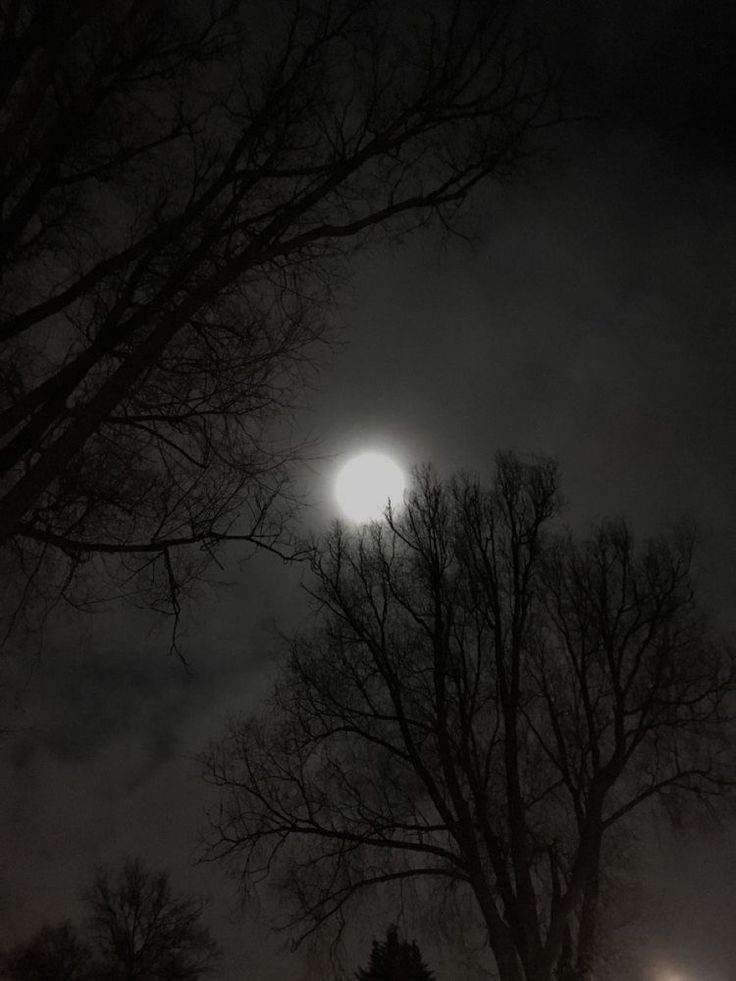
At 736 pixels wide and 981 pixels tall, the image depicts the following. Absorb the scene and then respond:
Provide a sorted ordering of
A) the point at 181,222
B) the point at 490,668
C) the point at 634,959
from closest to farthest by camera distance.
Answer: the point at 181,222, the point at 490,668, the point at 634,959

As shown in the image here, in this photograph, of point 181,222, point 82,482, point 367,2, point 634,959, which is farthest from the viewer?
point 634,959

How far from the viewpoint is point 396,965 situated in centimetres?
2592

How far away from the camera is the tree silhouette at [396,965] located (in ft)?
83.8

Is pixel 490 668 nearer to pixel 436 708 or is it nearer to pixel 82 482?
pixel 436 708

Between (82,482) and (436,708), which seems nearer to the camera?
(82,482)

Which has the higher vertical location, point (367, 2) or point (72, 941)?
point (367, 2)

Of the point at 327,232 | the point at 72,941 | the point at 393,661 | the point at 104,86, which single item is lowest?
the point at 72,941

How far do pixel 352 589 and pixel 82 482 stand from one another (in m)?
5.44

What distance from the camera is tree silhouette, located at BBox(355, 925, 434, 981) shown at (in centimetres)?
2553

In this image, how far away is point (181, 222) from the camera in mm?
4559

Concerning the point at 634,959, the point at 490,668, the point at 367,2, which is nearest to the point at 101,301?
the point at 367,2

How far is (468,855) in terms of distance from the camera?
7.78 metres

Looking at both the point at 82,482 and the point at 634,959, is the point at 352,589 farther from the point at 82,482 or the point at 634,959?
the point at 634,959

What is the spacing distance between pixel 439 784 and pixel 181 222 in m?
8.05
